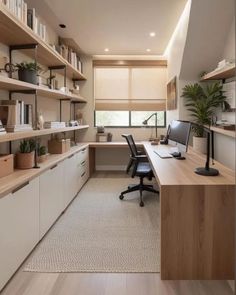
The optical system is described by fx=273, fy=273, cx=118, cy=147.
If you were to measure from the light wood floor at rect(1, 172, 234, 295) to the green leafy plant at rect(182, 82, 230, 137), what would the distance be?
8.48ft

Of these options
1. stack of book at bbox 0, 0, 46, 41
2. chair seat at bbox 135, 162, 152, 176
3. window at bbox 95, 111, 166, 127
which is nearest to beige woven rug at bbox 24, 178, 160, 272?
chair seat at bbox 135, 162, 152, 176

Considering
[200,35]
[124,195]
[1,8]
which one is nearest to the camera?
[1,8]

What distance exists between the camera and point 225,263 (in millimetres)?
2033

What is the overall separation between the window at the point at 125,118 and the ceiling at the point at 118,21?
1.44 metres

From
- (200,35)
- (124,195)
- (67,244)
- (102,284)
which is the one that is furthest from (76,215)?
(200,35)

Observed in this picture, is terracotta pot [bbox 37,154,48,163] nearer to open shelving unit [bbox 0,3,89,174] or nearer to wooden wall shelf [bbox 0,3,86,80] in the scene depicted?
open shelving unit [bbox 0,3,89,174]

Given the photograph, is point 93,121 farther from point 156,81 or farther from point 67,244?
point 67,244

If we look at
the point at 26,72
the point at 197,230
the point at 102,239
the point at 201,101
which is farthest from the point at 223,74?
the point at 102,239

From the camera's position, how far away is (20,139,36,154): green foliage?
277cm

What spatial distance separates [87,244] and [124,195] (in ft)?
5.74

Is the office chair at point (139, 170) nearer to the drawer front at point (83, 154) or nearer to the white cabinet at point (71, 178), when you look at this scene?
the white cabinet at point (71, 178)

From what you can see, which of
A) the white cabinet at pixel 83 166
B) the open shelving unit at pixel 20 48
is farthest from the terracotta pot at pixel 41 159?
the white cabinet at pixel 83 166

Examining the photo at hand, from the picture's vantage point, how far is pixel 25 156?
270cm

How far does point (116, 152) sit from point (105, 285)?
435 centimetres
